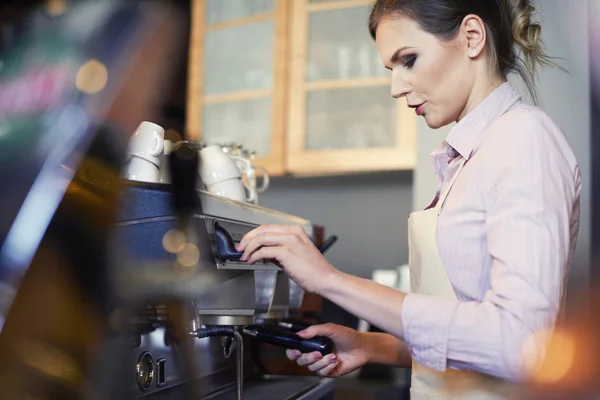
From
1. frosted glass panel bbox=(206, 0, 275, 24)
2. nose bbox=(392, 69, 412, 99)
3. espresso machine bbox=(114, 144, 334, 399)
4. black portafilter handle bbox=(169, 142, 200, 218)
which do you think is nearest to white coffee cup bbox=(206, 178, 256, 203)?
espresso machine bbox=(114, 144, 334, 399)

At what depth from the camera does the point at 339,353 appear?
97cm

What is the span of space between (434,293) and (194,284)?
12.7 inches

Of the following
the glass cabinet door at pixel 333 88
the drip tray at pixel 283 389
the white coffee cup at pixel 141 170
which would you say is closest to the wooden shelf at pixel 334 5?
the glass cabinet door at pixel 333 88

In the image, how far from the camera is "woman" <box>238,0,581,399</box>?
26.1 inches

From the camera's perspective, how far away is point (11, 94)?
1.84 ft

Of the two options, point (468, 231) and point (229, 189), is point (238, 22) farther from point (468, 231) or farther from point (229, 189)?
point (468, 231)

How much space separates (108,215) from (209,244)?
0.15m

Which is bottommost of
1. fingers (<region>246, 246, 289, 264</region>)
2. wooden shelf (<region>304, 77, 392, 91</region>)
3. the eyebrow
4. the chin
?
fingers (<region>246, 246, 289, 264</region>)

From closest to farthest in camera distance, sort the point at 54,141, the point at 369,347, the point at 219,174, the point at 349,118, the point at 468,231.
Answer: the point at 54,141 < the point at 468,231 < the point at 369,347 < the point at 219,174 < the point at 349,118

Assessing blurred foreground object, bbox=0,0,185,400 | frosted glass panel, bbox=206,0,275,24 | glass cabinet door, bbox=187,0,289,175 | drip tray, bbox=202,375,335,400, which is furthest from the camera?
frosted glass panel, bbox=206,0,275,24

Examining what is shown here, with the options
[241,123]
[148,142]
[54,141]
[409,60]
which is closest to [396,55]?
[409,60]

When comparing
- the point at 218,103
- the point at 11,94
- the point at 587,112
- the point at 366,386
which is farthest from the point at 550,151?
the point at 218,103

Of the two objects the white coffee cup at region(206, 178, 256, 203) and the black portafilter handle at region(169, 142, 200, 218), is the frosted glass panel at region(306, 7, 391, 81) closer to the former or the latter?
the white coffee cup at region(206, 178, 256, 203)

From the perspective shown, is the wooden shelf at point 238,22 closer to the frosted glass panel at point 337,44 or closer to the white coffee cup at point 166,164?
the frosted glass panel at point 337,44
